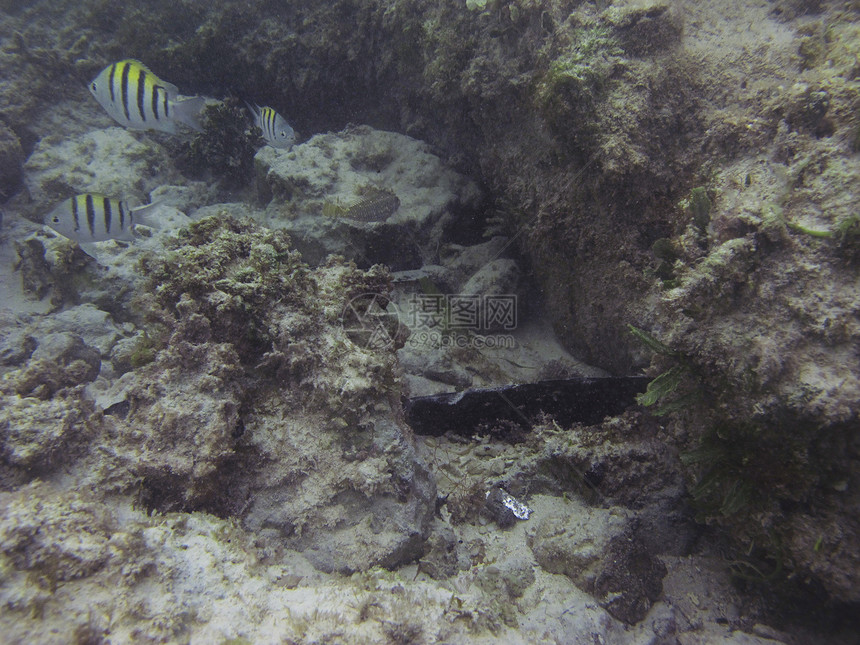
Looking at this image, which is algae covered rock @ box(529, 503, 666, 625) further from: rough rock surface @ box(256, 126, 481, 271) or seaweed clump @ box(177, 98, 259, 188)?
seaweed clump @ box(177, 98, 259, 188)

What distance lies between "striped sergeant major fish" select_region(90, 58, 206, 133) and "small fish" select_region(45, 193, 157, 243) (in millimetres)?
1065

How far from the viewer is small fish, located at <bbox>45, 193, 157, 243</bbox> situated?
393cm

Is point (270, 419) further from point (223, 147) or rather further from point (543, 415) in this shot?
point (223, 147)

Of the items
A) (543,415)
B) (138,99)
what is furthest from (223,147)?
(543,415)

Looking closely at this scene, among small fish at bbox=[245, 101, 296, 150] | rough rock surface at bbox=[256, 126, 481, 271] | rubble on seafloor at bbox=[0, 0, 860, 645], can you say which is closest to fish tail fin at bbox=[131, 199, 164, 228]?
rough rock surface at bbox=[256, 126, 481, 271]

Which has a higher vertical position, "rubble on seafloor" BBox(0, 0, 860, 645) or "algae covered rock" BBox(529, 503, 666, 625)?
"rubble on seafloor" BBox(0, 0, 860, 645)

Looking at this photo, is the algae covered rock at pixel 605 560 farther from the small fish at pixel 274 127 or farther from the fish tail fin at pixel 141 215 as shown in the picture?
the small fish at pixel 274 127

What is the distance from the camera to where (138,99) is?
4.22 m

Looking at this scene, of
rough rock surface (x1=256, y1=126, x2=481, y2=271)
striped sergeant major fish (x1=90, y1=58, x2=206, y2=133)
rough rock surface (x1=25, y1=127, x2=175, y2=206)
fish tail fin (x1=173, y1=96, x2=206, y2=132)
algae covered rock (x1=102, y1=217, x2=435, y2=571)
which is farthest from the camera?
rough rock surface (x1=25, y1=127, x2=175, y2=206)

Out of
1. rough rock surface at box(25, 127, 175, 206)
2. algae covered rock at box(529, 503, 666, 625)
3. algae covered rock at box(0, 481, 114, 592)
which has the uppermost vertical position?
rough rock surface at box(25, 127, 175, 206)

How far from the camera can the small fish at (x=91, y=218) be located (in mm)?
3934

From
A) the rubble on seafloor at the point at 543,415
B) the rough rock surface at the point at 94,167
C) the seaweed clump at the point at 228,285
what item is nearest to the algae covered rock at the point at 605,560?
the rubble on seafloor at the point at 543,415

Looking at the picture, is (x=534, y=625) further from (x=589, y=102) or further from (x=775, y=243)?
(x=589, y=102)

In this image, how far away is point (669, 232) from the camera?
3.03 meters
